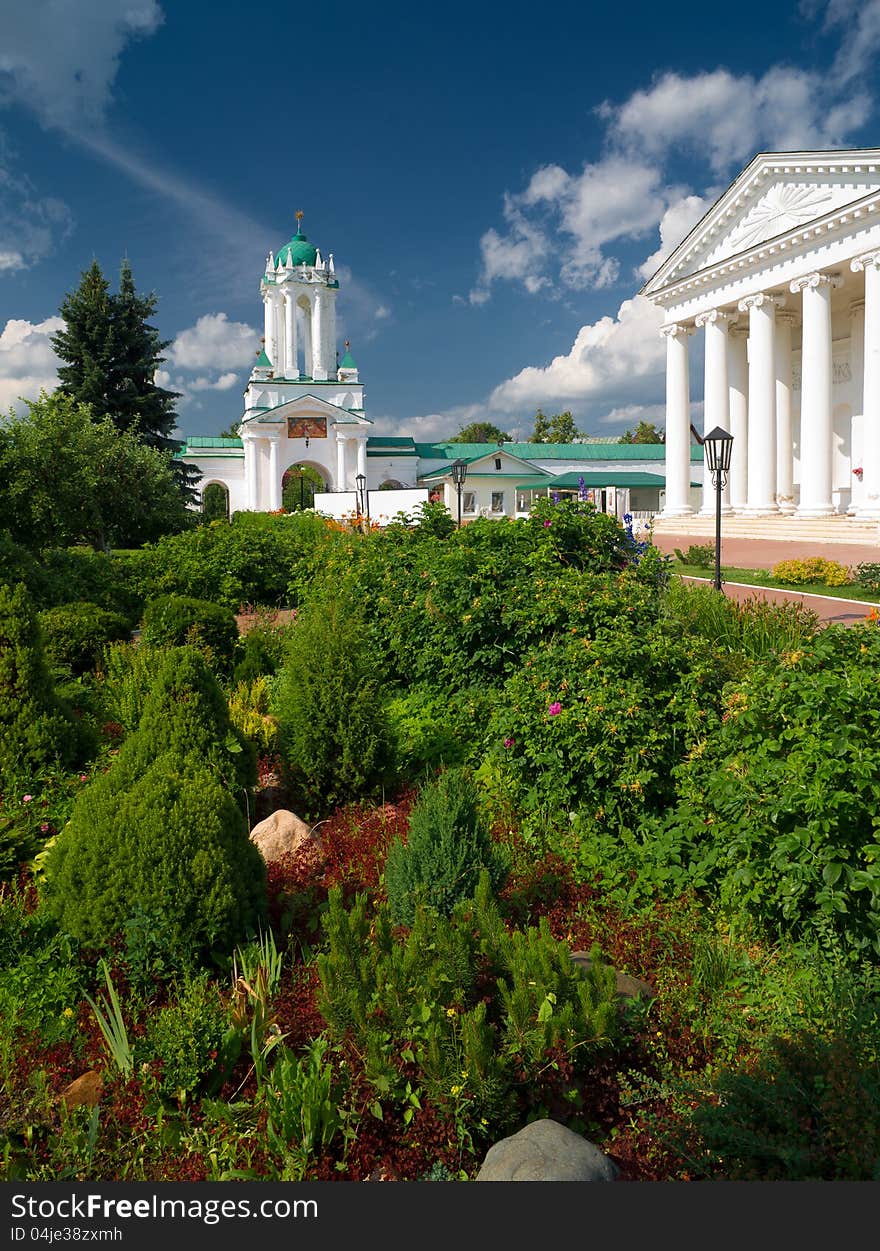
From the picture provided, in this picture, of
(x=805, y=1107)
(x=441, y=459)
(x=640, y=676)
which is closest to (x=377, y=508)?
(x=441, y=459)

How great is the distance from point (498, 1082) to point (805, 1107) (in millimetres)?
850

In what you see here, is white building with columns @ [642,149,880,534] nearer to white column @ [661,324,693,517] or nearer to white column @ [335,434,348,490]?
white column @ [661,324,693,517]

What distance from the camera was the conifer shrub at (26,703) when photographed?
445 cm

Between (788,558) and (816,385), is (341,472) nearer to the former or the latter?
(816,385)

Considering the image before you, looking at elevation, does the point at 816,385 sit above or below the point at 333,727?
above

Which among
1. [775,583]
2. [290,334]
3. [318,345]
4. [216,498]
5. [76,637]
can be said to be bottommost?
[76,637]

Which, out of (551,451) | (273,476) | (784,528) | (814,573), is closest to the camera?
(814,573)

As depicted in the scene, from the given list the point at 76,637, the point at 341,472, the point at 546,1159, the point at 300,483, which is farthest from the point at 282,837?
the point at 300,483

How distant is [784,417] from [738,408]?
1.63 meters

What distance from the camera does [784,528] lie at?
22.3 meters

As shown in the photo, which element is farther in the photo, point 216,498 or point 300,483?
point 300,483

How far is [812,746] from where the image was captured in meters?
3.13

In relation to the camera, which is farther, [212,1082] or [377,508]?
[377,508]

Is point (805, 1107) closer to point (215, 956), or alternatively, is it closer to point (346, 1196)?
point (346, 1196)
